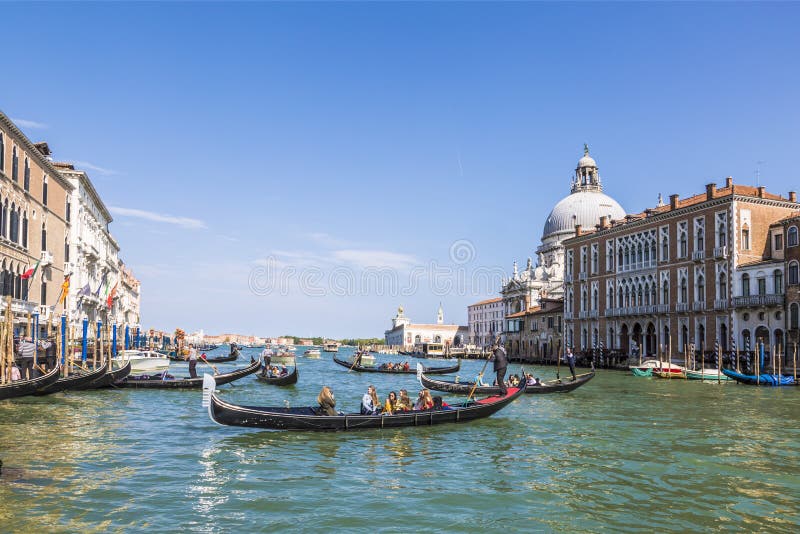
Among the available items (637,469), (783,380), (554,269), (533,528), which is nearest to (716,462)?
(637,469)

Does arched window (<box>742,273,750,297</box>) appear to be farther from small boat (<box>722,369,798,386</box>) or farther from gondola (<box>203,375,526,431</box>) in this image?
gondola (<box>203,375,526,431</box>)

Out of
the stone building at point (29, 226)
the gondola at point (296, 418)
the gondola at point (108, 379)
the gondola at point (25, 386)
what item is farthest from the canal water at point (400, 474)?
the stone building at point (29, 226)

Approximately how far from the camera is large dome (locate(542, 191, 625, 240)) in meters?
74.3

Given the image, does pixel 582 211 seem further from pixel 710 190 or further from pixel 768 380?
pixel 768 380

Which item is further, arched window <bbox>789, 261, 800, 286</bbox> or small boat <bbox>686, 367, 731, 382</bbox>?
small boat <bbox>686, 367, 731, 382</bbox>

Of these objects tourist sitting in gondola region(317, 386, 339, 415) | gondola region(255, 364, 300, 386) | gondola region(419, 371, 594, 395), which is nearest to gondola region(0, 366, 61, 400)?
tourist sitting in gondola region(317, 386, 339, 415)

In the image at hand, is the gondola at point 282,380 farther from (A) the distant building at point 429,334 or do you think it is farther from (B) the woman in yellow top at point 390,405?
(A) the distant building at point 429,334

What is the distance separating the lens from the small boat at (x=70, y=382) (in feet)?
61.9

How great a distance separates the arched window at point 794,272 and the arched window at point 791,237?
2.99ft

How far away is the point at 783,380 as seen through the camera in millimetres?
28297

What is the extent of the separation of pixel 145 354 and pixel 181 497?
32445 millimetres

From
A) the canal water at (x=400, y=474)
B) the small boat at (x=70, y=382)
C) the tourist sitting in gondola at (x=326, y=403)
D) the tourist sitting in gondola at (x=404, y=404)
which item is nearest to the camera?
the canal water at (x=400, y=474)

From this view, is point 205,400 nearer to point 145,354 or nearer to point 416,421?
point 416,421

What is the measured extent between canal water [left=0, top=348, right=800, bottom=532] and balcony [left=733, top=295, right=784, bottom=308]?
58.2 ft
